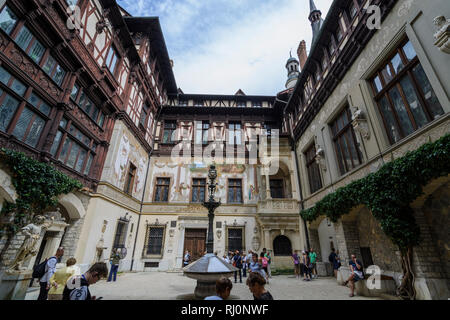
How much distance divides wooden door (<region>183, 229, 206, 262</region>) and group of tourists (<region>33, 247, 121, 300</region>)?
1066cm

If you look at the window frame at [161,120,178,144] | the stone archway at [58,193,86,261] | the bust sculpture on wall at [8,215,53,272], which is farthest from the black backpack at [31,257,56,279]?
the window frame at [161,120,178,144]

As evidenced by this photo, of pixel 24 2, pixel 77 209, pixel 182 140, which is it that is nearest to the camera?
pixel 24 2

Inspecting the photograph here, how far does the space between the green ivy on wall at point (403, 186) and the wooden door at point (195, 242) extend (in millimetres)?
10881

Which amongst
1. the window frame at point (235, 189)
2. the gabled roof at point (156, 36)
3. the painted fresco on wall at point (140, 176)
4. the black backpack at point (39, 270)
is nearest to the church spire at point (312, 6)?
the gabled roof at point (156, 36)

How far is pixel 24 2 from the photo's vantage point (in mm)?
6980

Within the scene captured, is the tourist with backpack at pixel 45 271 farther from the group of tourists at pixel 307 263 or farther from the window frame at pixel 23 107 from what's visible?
the group of tourists at pixel 307 263

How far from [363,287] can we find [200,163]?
12829 millimetres

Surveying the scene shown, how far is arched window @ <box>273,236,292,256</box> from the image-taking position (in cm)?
1394

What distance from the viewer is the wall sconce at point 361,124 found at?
8.04 meters

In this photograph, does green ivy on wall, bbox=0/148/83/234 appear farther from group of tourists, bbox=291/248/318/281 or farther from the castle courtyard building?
group of tourists, bbox=291/248/318/281

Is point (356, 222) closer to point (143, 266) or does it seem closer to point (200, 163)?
point (200, 163)

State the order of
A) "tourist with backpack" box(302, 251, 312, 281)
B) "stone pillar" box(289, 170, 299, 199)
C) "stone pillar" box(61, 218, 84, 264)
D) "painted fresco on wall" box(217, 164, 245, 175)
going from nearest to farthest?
"stone pillar" box(61, 218, 84, 264) → "tourist with backpack" box(302, 251, 312, 281) → "stone pillar" box(289, 170, 299, 199) → "painted fresco on wall" box(217, 164, 245, 175)

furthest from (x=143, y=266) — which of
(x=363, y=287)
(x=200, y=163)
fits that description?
(x=363, y=287)

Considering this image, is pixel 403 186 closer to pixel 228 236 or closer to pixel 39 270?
pixel 39 270
